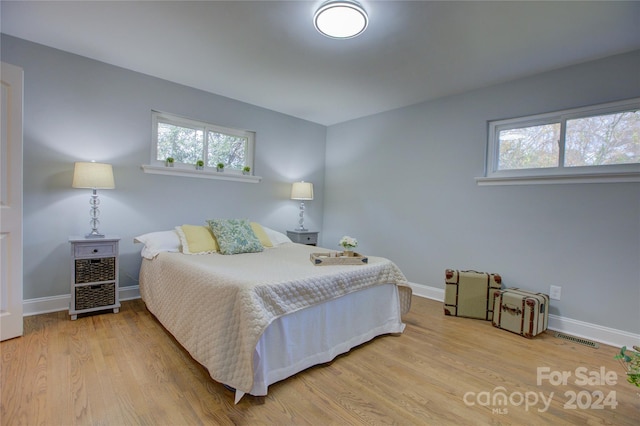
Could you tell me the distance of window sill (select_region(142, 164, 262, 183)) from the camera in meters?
3.17

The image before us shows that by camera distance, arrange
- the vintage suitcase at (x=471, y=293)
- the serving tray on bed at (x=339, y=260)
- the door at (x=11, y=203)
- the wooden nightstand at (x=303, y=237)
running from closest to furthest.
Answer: the door at (x=11, y=203) < the serving tray on bed at (x=339, y=260) < the vintage suitcase at (x=471, y=293) < the wooden nightstand at (x=303, y=237)

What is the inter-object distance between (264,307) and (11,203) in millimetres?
2116

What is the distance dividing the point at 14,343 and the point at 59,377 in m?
0.74

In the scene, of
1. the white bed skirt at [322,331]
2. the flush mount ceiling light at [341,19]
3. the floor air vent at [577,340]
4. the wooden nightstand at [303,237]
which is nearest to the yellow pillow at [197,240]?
the white bed skirt at [322,331]

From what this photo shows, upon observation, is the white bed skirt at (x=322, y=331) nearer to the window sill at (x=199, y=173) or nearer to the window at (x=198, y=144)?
the window sill at (x=199, y=173)

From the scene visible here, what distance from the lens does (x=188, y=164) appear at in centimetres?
349

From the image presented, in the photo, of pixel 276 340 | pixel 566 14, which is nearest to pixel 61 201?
pixel 276 340

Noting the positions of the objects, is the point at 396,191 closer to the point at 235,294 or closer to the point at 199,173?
the point at 199,173

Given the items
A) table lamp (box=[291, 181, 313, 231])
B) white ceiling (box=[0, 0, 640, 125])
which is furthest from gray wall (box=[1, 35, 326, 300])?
table lamp (box=[291, 181, 313, 231])

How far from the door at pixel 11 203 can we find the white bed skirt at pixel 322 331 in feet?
6.34

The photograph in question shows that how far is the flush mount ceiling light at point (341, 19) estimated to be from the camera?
192 cm

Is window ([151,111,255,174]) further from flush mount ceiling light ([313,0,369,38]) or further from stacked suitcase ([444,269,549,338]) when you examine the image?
stacked suitcase ([444,269,549,338])

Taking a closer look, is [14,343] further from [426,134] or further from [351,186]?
[426,134]

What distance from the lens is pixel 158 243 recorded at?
2693mm
